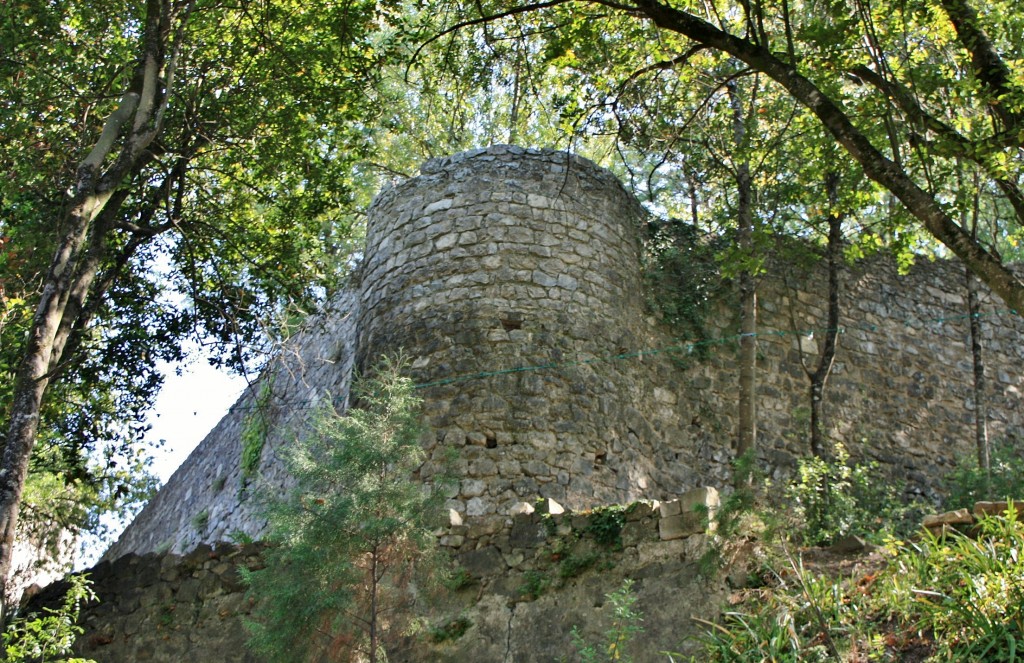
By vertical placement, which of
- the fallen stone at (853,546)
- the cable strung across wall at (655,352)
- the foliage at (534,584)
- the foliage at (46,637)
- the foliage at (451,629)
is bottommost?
the foliage at (46,637)

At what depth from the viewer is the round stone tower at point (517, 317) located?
862cm

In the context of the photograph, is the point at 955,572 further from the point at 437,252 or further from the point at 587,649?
the point at 437,252

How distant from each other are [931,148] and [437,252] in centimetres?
429

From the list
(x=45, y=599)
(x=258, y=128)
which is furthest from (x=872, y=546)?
(x=258, y=128)

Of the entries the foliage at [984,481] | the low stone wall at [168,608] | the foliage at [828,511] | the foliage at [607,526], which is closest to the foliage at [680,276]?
the foliage at [828,511]

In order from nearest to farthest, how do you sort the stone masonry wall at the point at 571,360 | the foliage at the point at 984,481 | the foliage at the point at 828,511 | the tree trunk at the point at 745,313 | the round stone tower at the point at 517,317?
the foliage at the point at 828,511 < the round stone tower at the point at 517,317 < the stone masonry wall at the point at 571,360 < the foliage at the point at 984,481 < the tree trunk at the point at 745,313

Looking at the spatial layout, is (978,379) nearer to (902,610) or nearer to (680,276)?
(680,276)

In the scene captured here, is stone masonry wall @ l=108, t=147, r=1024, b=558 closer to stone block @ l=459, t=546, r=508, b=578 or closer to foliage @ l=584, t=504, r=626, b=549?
stone block @ l=459, t=546, r=508, b=578

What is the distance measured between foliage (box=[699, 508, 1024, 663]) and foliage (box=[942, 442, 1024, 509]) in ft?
12.4

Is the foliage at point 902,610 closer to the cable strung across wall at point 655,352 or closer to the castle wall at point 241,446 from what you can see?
the cable strung across wall at point 655,352

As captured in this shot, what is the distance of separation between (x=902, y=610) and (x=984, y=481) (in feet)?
16.0

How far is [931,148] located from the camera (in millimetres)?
7133

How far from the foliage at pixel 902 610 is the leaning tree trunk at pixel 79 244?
4621 millimetres

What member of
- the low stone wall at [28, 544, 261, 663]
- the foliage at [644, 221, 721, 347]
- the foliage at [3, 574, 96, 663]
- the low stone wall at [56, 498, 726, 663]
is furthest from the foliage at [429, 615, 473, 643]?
the foliage at [644, 221, 721, 347]
